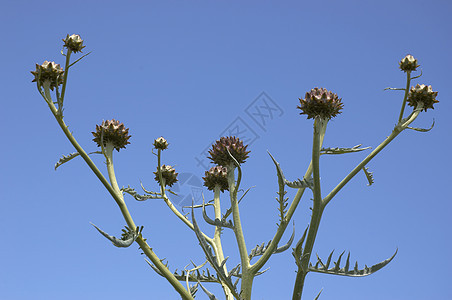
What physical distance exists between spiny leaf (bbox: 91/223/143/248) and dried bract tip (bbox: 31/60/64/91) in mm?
1134

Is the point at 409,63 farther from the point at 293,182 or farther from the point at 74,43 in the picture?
the point at 74,43

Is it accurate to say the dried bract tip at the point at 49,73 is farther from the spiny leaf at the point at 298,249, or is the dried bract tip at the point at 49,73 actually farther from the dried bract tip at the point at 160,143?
the spiny leaf at the point at 298,249

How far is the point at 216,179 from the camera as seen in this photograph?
4066mm

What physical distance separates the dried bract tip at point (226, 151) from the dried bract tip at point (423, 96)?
1.29 m

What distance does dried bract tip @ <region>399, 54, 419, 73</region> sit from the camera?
3.47 metres

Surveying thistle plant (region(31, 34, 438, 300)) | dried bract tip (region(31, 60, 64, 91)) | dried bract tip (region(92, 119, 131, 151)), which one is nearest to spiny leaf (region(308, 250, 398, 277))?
thistle plant (region(31, 34, 438, 300))

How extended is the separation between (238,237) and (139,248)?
2.21ft

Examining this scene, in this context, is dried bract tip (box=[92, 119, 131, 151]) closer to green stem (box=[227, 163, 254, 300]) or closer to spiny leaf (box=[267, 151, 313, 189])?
green stem (box=[227, 163, 254, 300])

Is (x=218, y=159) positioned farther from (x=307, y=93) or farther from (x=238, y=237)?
(x=307, y=93)

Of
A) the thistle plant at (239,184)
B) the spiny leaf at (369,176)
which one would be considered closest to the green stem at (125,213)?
the thistle plant at (239,184)

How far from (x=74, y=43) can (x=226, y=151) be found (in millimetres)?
1329

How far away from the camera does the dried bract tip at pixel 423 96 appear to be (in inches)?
138

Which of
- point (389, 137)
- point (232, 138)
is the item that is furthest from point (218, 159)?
point (389, 137)

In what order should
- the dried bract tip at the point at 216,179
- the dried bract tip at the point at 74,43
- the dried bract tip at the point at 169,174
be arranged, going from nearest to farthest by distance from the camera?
1. the dried bract tip at the point at 74,43
2. the dried bract tip at the point at 216,179
3. the dried bract tip at the point at 169,174
